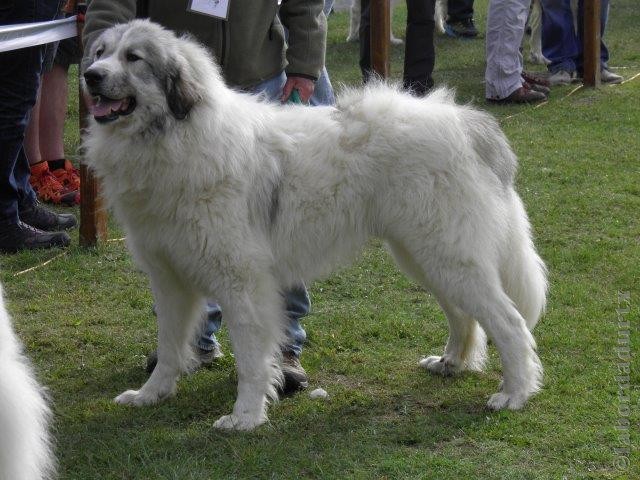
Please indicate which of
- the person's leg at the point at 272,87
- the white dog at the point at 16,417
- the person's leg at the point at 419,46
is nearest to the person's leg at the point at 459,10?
the person's leg at the point at 419,46

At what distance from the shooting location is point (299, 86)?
4410mm

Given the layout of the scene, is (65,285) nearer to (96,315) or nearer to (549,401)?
(96,315)

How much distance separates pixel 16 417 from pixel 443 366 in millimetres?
2351

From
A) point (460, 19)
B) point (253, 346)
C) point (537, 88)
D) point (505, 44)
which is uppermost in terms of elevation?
point (505, 44)

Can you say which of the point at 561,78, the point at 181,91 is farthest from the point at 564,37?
the point at 181,91

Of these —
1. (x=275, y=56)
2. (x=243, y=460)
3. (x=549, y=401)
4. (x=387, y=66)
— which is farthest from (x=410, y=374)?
(x=387, y=66)

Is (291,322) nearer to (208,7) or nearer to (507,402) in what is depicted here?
(507,402)

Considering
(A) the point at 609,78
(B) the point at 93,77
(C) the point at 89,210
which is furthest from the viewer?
(A) the point at 609,78

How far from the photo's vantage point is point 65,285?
5617 millimetres

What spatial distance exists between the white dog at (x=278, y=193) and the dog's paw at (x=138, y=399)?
358mm

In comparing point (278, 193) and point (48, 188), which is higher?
point (278, 193)

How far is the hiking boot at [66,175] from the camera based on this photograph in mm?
7180

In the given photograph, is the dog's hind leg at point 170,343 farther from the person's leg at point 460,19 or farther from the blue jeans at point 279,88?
the person's leg at point 460,19

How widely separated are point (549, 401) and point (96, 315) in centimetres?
245
